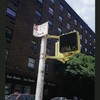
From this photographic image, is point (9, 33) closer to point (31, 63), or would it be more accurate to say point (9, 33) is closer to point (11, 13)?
point (11, 13)

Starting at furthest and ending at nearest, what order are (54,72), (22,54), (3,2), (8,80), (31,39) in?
(54,72)
(31,39)
(22,54)
(8,80)
(3,2)

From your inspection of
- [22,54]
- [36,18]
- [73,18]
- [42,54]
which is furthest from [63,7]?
[42,54]

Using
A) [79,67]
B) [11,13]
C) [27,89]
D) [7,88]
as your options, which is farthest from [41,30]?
[79,67]

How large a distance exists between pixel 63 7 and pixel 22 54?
678 inches

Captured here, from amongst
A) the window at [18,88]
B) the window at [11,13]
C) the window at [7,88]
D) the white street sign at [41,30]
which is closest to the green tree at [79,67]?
the window at [18,88]

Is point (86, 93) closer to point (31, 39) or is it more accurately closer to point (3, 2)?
point (31, 39)

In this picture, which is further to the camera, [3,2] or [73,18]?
[73,18]

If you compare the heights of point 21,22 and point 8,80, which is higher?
point 21,22

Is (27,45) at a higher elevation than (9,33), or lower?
lower

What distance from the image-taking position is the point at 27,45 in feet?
98.9

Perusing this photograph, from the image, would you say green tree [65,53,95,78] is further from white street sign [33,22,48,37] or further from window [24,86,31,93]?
white street sign [33,22,48,37]

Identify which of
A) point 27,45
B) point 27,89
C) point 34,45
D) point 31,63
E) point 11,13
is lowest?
point 27,89

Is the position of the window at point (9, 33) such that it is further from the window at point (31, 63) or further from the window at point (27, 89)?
the window at point (27, 89)

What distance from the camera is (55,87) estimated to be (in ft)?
120
